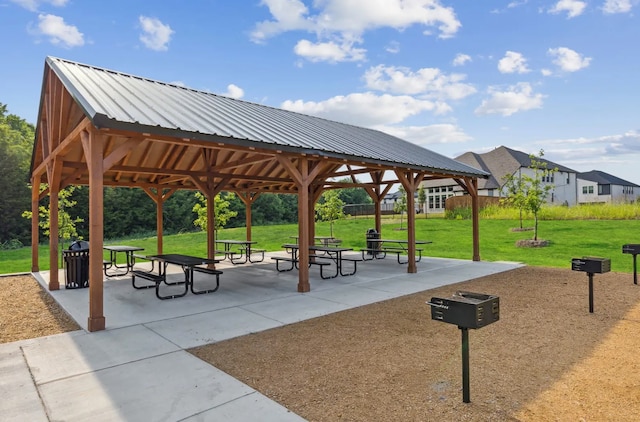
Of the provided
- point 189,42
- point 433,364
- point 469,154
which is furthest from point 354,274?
point 469,154

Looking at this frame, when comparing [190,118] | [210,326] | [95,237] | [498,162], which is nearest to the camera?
[95,237]

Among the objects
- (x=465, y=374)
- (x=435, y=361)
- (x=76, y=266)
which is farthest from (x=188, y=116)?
(x=465, y=374)

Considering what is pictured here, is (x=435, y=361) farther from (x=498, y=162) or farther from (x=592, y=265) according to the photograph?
(x=498, y=162)

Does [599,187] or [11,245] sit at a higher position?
[599,187]

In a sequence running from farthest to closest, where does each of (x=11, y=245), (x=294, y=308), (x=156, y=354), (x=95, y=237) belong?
(x=11, y=245) < (x=294, y=308) < (x=95, y=237) < (x=156, y=354)

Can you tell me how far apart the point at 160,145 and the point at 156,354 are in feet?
25.2

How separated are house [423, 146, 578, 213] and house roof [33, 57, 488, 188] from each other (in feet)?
89.8

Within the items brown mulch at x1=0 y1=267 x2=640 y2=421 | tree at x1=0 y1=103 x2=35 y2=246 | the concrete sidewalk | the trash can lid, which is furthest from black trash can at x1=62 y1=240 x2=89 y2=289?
tree at x1=0 y1=103 x2=35 y2=246

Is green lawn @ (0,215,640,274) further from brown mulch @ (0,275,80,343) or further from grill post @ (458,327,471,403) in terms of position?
grill post @ (458,327,471,403)

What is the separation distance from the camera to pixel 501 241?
17.5 metres

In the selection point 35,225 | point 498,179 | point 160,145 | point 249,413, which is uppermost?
point 498,179

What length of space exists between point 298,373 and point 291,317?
83.6 inches

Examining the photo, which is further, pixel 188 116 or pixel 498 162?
pixel 498 162

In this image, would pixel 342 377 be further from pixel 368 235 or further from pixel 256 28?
pixel 368 235
